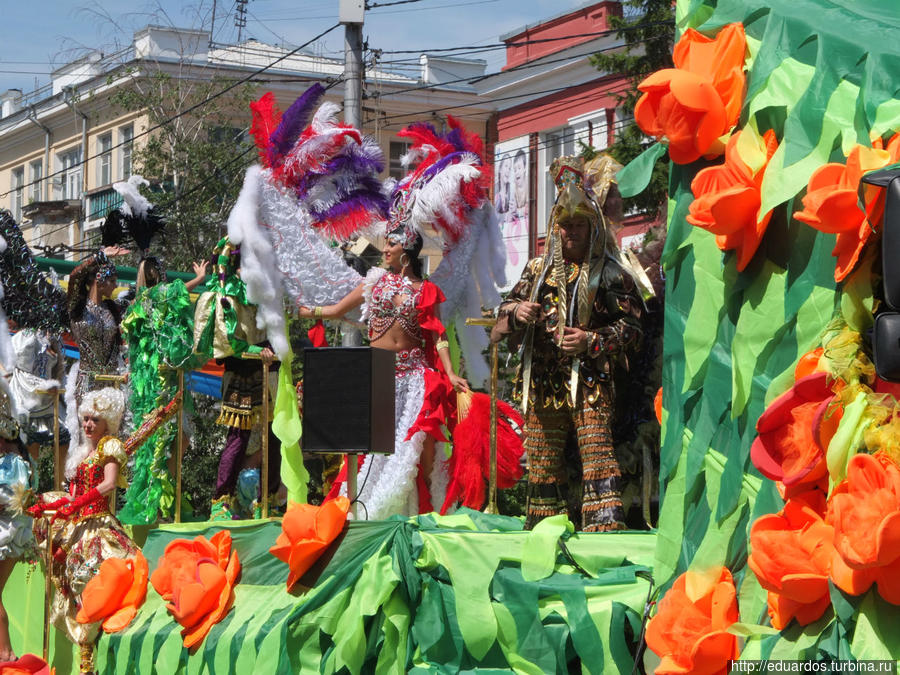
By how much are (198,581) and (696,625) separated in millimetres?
3208

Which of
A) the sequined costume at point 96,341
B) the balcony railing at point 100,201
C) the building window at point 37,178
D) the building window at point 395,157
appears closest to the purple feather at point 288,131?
the sequined costume at point 96,341

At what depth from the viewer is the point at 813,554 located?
318cm

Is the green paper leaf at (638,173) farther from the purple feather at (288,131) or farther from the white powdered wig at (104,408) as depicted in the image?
the white powdered wig at (104,408)

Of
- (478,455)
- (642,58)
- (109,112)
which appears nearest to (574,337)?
(478,455)

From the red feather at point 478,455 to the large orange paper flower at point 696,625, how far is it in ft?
9.70

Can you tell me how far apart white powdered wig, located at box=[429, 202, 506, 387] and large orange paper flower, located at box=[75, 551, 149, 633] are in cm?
226

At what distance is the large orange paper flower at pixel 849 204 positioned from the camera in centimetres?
306

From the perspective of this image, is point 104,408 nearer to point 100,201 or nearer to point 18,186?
point 100,201

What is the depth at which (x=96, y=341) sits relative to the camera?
904cm

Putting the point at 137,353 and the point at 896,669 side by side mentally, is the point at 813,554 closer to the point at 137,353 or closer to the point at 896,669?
the point at 896,669

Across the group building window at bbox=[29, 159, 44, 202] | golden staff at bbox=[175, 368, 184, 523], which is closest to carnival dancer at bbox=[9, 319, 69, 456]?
golden staff at bbox=[175, 368, 184, 523]

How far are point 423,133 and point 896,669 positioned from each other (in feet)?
17.4

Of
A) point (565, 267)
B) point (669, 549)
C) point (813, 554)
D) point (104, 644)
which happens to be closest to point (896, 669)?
point (813, 554)

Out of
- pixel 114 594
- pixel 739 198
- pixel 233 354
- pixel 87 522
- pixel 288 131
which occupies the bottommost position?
pixel 114 594
